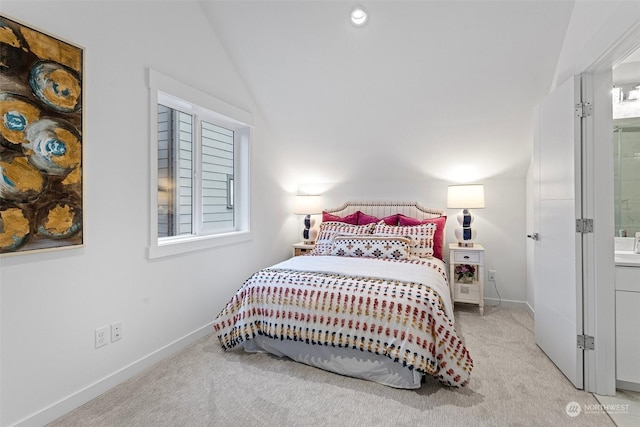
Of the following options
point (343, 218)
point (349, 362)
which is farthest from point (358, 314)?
point (343, 218)

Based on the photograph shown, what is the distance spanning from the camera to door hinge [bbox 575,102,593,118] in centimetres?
203

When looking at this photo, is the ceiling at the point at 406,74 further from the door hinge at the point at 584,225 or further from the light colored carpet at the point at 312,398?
the light colored carpet at the point at 312,398

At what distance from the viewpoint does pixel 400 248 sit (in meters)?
3.15

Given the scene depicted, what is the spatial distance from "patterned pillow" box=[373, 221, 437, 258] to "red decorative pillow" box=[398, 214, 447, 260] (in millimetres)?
123

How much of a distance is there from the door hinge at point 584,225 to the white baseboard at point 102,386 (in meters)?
2.96

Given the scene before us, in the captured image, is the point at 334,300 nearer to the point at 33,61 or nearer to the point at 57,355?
the point at 57,355

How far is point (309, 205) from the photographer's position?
14.3ft

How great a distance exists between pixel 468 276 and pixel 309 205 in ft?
6.86

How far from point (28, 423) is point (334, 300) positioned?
177cm

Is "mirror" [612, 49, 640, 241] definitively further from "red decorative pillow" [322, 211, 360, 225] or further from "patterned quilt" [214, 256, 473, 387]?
"red decorative pillow" [322, 211, 360, 225]

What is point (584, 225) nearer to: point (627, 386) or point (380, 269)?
point (627, 386)

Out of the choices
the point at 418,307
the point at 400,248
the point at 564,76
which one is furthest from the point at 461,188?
the point at 418,307

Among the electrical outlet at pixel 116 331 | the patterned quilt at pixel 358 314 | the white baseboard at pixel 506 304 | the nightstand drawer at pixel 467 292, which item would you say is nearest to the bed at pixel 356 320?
the patterned quilt at pixel 358 314

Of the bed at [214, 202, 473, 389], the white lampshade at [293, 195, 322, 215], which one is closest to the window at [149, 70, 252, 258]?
the bed at [214, 202, 473, 389]
